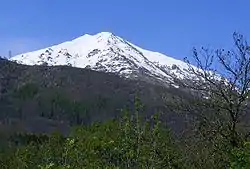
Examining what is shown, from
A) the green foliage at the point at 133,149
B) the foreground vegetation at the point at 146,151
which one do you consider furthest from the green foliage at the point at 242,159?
the green foliage at the point at 133,149

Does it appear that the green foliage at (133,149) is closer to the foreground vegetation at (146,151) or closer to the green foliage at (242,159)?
the foreground vegetation at (146,151)

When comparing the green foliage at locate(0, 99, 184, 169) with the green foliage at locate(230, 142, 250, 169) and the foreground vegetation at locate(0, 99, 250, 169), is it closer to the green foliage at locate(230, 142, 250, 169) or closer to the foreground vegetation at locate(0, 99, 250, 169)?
the foreground vegetation at locate(0, 99, 250, 169)

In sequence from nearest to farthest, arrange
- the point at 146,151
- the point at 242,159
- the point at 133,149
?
the point at 242,159, the point at 146,151, the point at 133,149

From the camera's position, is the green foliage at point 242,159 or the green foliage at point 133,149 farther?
the green foliage at point 242,159

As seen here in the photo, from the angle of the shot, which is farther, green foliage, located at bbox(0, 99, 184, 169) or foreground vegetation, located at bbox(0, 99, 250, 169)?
foreground vegetation, located at bbox(0, 99, 250, 169)

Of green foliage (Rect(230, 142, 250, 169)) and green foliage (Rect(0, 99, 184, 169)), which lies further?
green foliage (Rect(230, 142, 250, 169))

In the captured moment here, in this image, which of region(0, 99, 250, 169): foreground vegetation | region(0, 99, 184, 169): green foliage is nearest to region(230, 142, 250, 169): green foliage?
region(0, 99, 250, 169): foreground vegetation

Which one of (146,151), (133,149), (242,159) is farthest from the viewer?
(133,149)

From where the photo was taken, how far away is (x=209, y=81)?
18922 millimetres

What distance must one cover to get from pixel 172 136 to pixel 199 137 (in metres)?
1.07

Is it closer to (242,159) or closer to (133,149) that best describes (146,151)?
(133,149)

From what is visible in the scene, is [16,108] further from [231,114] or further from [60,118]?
[231,114]

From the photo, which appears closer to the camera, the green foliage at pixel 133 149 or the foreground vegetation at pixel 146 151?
the green foliage at pixel 133 149

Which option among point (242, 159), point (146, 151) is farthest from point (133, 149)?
point (242, 159)
